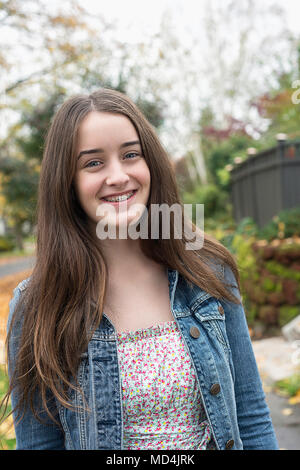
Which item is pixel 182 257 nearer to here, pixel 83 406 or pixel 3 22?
pixel 83 406

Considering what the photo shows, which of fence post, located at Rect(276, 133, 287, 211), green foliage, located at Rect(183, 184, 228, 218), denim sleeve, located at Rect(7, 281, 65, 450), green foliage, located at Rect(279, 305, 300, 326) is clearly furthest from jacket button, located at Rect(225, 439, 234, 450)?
green foliage, located at Rect(183, 184, 228, 218)

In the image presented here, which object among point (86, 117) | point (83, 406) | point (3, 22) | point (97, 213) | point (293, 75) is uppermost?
point (293, 75)

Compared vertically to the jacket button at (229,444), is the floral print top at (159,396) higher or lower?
higher

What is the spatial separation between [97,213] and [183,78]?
16764mm

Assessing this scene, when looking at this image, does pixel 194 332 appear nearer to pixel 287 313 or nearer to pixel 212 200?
pixel 287 313

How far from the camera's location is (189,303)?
4.86 feet

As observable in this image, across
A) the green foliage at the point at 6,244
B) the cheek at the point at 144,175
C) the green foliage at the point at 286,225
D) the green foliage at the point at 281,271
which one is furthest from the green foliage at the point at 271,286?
the green foliage at the point at 6,244

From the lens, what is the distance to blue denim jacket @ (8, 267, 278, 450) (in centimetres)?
129

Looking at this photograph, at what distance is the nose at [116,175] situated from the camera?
1374 millimetres

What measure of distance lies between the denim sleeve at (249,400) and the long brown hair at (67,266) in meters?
0.16

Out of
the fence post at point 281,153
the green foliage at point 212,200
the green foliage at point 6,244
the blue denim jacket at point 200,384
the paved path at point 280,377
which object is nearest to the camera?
the blue denim jacket at point 200,384

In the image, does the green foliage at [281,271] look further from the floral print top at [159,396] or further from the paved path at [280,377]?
the floral print top at [159,396]

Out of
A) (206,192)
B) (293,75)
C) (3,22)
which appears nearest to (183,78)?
(293,75)

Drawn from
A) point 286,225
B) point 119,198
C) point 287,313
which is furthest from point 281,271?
point 119,198
